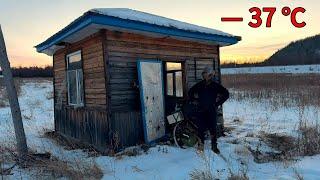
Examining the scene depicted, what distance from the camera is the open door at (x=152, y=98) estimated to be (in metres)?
9.55

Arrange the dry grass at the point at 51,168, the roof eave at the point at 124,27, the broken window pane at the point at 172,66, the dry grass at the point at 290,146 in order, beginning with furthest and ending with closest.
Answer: the broken window pane at the point at 172,66 → the dry grass at the point at 290,146 → the roof eave at the point at 124,27 → the dry grass at the point at 51,168

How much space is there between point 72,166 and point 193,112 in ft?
10.4

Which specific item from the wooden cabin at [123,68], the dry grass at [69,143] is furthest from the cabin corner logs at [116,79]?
the dry grass at [69,143]

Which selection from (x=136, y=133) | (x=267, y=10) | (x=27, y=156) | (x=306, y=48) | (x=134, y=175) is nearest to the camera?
(x=134, y=175)

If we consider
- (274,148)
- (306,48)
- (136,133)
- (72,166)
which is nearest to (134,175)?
(72,166)

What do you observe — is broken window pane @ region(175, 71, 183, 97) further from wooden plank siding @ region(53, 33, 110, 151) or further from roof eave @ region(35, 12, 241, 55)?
wooden plank siding @ region(53, 33, 110, 151)

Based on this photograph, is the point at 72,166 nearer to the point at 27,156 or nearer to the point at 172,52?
the point at 27,156

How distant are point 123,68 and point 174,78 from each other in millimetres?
2091

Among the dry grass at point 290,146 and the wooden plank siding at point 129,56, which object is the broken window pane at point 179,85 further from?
the dry grass at point 290,146

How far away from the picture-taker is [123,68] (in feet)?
30.7

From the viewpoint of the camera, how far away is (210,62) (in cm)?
1175

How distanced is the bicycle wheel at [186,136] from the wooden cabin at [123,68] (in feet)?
2.11

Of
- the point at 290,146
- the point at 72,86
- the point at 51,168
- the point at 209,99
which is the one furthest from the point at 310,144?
the point at 72,86

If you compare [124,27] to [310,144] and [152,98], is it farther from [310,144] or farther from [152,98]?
[310,144]
